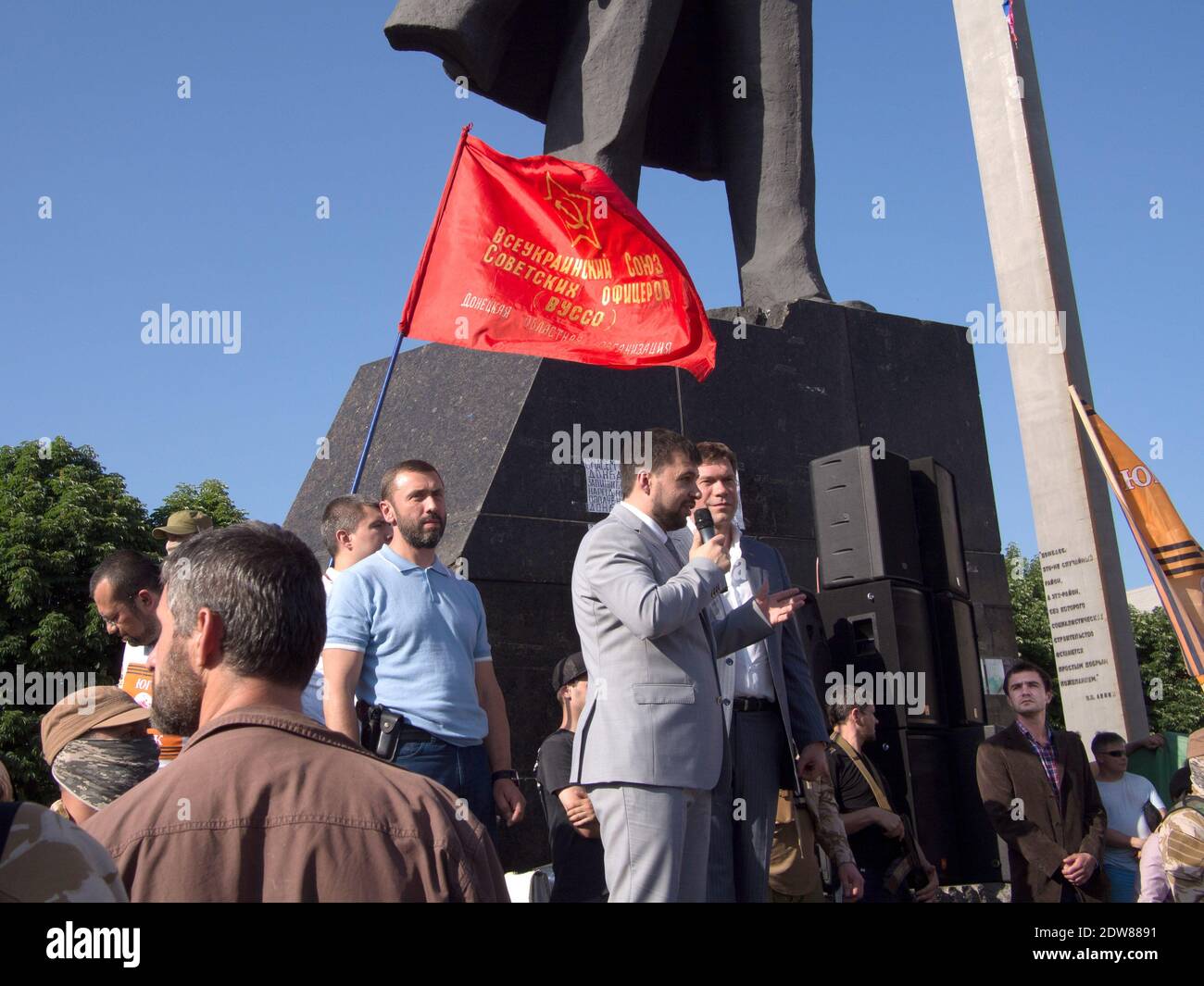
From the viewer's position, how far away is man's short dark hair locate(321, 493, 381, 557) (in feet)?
16.9

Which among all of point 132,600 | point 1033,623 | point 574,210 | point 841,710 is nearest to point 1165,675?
point 1033,623

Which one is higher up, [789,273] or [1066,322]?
[1066,322]

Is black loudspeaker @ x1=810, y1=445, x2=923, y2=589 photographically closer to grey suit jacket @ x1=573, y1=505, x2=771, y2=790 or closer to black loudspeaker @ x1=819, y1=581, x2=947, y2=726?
black loudspeaker @ x1=819, y1=581, x2=947, y2=726

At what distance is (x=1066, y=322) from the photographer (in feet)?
37.8

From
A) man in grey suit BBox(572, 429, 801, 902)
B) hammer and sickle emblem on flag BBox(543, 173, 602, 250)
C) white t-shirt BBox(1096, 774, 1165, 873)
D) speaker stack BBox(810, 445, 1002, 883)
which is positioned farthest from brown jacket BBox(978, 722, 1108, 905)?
hammer and sickle emblem on flag BBox(543, 173, 602, 250)

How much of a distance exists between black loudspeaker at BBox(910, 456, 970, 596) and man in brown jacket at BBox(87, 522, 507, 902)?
5269 mm

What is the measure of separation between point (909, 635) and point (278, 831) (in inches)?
201

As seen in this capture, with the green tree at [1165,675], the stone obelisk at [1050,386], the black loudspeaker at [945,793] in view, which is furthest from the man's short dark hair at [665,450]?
the green tree at [1165,675]

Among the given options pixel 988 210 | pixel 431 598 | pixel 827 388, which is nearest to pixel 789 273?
pixel 827 388

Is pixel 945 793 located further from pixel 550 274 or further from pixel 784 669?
pixel 550 274

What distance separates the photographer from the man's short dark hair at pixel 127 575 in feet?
15.3

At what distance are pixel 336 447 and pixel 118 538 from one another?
20.7 m

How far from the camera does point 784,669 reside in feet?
16.5
